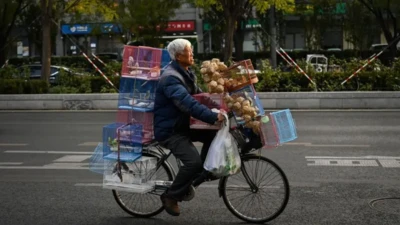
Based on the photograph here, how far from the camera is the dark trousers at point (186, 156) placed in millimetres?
6074

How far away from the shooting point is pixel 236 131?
615 cm

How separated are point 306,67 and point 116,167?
571 inches

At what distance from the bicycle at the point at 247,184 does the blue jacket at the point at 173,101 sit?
273mm

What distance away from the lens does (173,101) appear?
19.8 ft

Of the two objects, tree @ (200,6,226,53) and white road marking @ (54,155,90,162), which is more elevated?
tree @ (200,6,226,53)

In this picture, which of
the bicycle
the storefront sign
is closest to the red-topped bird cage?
the bicycle

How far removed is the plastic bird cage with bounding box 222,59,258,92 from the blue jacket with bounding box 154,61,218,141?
1.16 feet

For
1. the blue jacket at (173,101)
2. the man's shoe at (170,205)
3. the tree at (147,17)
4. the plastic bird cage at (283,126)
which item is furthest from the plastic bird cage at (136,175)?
the tree at (147,17)

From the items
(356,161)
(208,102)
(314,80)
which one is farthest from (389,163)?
(314,80)

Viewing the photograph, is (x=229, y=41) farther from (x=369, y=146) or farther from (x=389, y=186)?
(x=389, y=186)

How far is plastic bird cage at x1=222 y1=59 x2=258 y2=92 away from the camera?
20.2ft

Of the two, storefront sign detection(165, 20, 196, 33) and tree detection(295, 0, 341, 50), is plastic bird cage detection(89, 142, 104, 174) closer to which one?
tree detection(295, 0, 341, 50)

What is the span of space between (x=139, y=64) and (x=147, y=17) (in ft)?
105

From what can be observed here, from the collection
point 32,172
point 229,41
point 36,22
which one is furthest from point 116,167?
point 36,22
